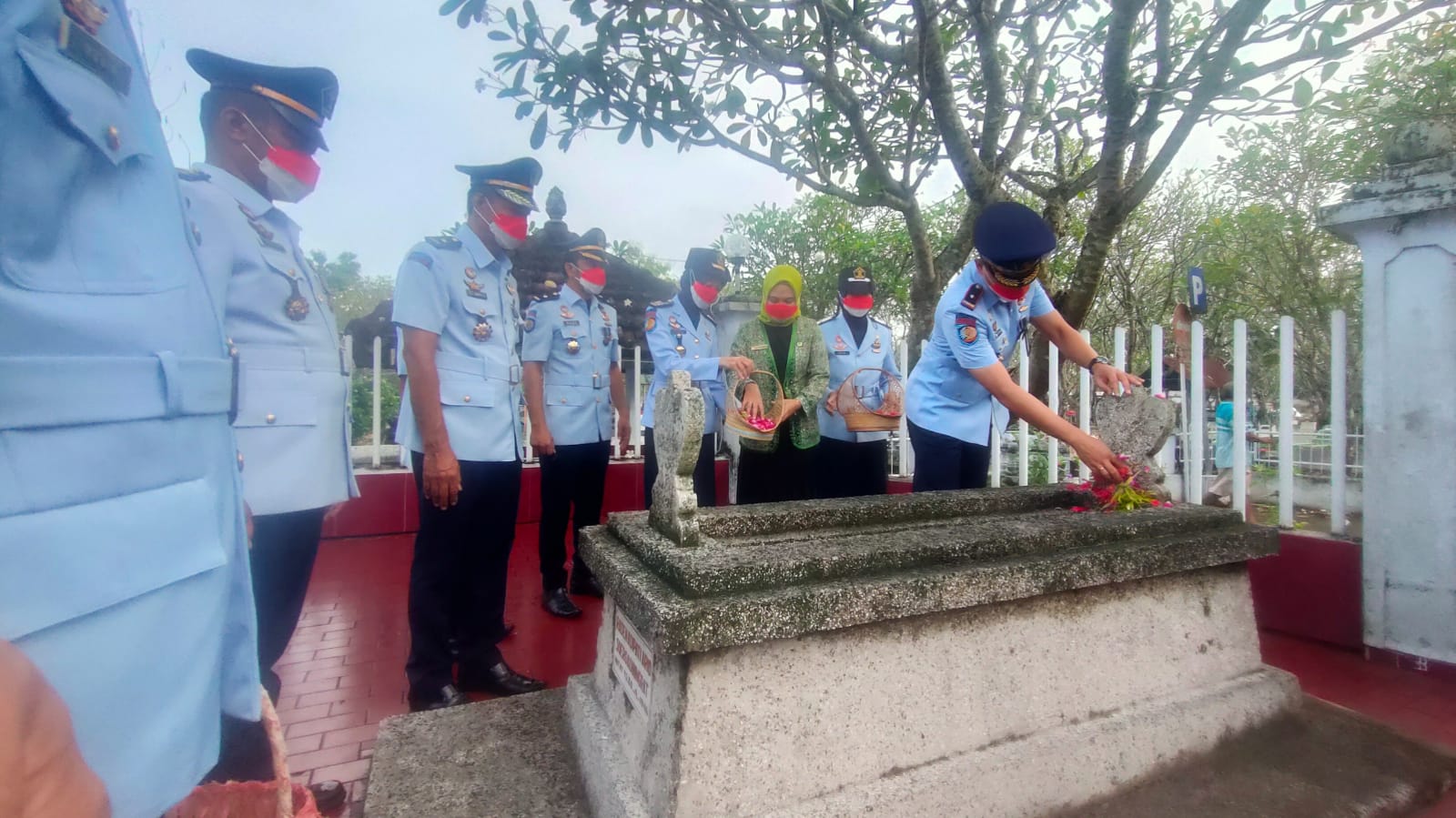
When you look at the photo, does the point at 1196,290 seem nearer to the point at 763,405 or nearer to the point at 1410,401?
the point at 1410,401

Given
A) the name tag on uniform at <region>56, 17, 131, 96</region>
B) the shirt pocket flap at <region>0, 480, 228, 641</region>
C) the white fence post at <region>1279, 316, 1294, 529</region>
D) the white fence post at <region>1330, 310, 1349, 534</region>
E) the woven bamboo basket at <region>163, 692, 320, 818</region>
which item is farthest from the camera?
the white fence post at <region>1279, 316, 1294, 529</region>

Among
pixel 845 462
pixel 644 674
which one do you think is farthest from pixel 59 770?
pixel 845 462

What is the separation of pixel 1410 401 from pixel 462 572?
145 inches

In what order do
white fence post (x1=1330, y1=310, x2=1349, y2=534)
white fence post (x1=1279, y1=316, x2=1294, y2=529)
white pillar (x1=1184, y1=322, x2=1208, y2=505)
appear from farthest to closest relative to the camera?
white pillar (x1=1184, y1=322, x2=1208, y2=505) < white fence post (x1=1279, y1=316, x2=1294, y2=529) < white fence post (x1=1330, y1=310, x2=1349, y2=534)

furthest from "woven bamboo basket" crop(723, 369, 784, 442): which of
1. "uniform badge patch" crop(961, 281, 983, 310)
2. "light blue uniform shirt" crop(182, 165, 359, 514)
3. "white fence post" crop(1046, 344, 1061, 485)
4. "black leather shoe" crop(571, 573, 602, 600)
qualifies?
"light blue uniform shirt" crop(182, 165, 359, 514)

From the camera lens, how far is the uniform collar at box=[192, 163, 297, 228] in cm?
184

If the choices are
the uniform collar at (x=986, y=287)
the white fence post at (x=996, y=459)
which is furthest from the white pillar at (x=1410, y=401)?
the white fence post at (x=996, y=459)

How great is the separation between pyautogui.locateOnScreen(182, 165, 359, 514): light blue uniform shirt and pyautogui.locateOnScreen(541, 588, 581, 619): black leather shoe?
1773mm

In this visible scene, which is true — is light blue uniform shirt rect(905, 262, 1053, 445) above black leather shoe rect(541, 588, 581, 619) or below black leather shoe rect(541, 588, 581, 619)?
above

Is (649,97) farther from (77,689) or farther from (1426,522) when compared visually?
(1426,522)

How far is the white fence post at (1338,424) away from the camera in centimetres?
291

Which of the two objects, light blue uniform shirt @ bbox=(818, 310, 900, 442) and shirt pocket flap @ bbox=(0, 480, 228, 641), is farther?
light blue uniform shirt @ bbox=(818, 310, 900, 442)

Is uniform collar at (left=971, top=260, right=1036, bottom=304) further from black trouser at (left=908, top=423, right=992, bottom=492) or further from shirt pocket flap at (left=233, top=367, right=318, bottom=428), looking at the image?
shirt pocket flap at (left=233, top=367, right=318, bottom=428)

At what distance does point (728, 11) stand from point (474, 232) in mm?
1826
